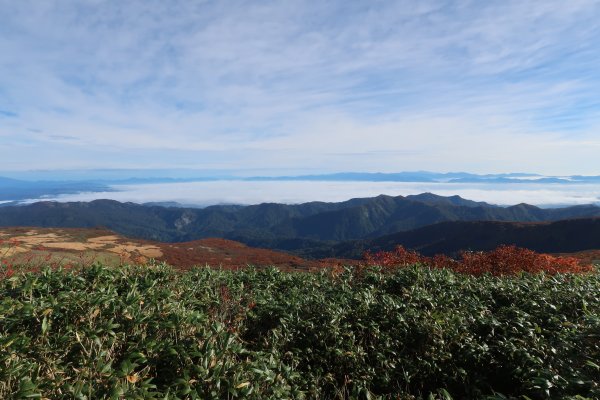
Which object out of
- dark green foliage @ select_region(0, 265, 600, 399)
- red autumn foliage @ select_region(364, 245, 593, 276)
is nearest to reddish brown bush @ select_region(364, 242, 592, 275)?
red autumn foliage @ select_region(364, 245, 593, 276)

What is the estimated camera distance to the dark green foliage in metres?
4.87

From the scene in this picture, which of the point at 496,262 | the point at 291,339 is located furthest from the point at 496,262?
the point at 291,339

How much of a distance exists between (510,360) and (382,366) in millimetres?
2305

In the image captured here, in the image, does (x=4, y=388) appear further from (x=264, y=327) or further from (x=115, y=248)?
(x=115, y=248)

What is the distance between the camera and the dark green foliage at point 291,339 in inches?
192

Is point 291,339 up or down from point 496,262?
up

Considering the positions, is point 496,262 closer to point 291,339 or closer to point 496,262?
point 496,262

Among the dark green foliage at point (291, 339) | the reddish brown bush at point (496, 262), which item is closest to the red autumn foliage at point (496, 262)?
the reddish brown bush at point (496, 262)

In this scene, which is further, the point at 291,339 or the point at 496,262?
the point at 496,262

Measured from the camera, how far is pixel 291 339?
7391 millimetres

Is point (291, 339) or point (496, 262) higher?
point (291, 339)

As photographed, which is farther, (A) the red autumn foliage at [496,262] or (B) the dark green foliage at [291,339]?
(A) the red autumn foliage at [496,262]

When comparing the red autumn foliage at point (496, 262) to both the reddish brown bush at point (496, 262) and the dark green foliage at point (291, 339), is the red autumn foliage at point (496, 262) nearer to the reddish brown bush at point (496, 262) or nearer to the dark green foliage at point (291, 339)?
the reddish brown bush at point (496, 262)

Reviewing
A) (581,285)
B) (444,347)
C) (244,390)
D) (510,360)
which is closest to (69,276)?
(244,390)
